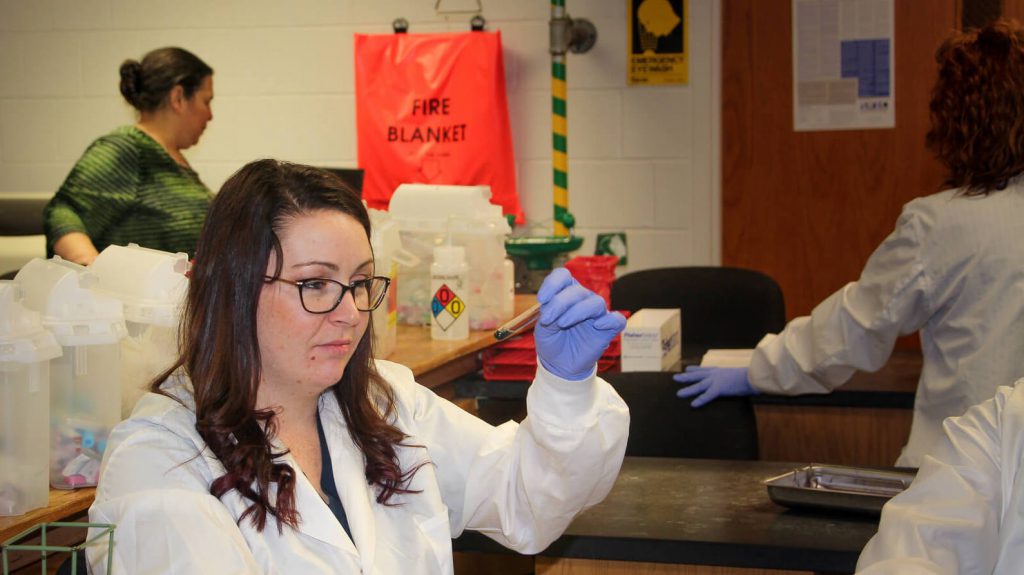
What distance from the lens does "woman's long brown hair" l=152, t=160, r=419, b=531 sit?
4.25 feet

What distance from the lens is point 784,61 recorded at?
4.20 meters

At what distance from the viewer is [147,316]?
5.76ft

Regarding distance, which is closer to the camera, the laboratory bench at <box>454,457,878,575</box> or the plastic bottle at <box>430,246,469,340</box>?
the laboratory bench at <box>454,457,878,575</box>

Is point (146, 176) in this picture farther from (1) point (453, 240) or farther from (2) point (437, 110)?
(2) point (437, 110)

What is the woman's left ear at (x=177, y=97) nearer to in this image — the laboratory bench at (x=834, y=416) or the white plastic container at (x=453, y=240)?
the white plastic container at (x=453, y=240)

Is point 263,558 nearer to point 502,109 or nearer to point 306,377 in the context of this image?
point 306,377

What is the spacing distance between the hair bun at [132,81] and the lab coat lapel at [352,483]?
7.34 ft

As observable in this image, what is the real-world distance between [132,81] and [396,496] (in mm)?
2360

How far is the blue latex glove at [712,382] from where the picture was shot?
7.82 feet

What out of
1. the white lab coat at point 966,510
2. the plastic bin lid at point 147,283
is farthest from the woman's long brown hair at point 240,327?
the white lab coat at point 966,510

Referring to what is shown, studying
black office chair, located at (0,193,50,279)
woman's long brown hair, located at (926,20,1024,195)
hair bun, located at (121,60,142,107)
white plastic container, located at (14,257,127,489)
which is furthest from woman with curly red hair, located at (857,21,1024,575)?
black office chair, located at (0,193,50,279)

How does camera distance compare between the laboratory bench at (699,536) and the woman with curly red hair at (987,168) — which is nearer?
the laboratory bench at (699,536)

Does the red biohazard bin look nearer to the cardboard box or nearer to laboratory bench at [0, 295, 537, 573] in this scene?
laboratory bench at [0, 295, 537, 573]

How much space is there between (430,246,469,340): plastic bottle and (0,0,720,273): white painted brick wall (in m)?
1.77
